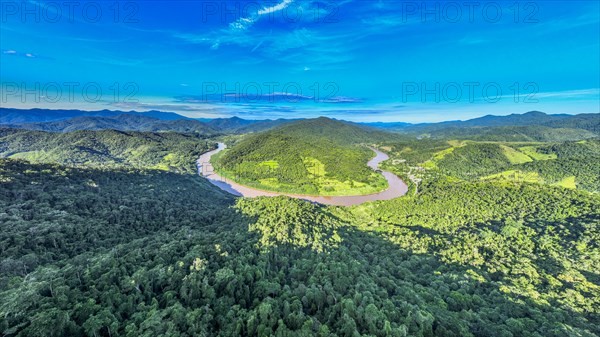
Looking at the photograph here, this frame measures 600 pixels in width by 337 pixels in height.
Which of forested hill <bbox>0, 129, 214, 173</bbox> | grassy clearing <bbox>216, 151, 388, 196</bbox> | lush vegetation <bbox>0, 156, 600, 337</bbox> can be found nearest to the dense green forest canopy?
lush vegetation <bbox>0, 156, 600, 337</bbox>

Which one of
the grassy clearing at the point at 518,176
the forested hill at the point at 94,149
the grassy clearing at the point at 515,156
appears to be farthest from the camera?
the grassy clearing at the point at 515,156

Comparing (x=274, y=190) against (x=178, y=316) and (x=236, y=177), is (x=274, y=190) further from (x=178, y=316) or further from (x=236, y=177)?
(x=178, y=316)

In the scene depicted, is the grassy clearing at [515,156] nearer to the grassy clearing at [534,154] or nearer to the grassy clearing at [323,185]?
the grassy clearing at [534,154]

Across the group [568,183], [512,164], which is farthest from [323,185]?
[512,164]

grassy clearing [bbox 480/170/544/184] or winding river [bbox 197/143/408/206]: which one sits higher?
grassy clearing [bbox 480/170/544/184]

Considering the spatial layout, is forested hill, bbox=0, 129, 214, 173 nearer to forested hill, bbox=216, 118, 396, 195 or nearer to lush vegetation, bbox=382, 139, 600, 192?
forested hill, bbox=216, 118, 396, 195

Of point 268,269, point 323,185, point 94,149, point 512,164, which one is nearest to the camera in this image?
point 268,269

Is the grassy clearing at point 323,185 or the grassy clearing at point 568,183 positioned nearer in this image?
the grassy clearing at point 568,183

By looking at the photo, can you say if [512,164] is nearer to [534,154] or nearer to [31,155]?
[534,154]

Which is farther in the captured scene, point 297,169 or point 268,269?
point 297,169

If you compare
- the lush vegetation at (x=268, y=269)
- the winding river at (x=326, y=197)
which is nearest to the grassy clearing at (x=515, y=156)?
the winding river at (x=326, y=197)
